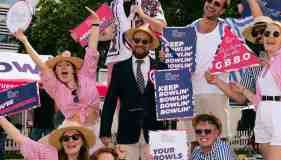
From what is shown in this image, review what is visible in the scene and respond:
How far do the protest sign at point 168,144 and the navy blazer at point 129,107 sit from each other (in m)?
0.76

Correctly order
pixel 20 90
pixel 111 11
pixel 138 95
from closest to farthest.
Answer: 1. pixel 138 95
2. pixel 20 90
3. pixel 111 11

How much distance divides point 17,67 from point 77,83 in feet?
31.3

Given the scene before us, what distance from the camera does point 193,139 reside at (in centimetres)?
742

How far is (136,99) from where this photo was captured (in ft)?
23.4

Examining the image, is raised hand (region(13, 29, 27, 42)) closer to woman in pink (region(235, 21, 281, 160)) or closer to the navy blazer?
the navy blazer

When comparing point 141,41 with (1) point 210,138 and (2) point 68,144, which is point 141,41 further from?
(2) point 68,144

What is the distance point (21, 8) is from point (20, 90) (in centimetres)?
112

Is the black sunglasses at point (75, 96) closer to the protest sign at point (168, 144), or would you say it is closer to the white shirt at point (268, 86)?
the protest sign at point (168, 144)

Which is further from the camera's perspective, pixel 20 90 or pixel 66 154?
pixel 20 90

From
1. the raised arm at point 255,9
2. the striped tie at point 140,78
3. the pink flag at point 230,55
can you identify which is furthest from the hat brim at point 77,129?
the raised arm at point 255,9

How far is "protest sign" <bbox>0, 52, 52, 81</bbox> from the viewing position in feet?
53.3

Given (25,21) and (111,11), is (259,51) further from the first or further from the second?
(25,21)

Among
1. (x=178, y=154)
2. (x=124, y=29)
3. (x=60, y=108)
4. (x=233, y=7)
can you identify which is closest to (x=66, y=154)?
(x=178, y=154)

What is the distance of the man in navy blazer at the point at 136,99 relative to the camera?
7070mm
